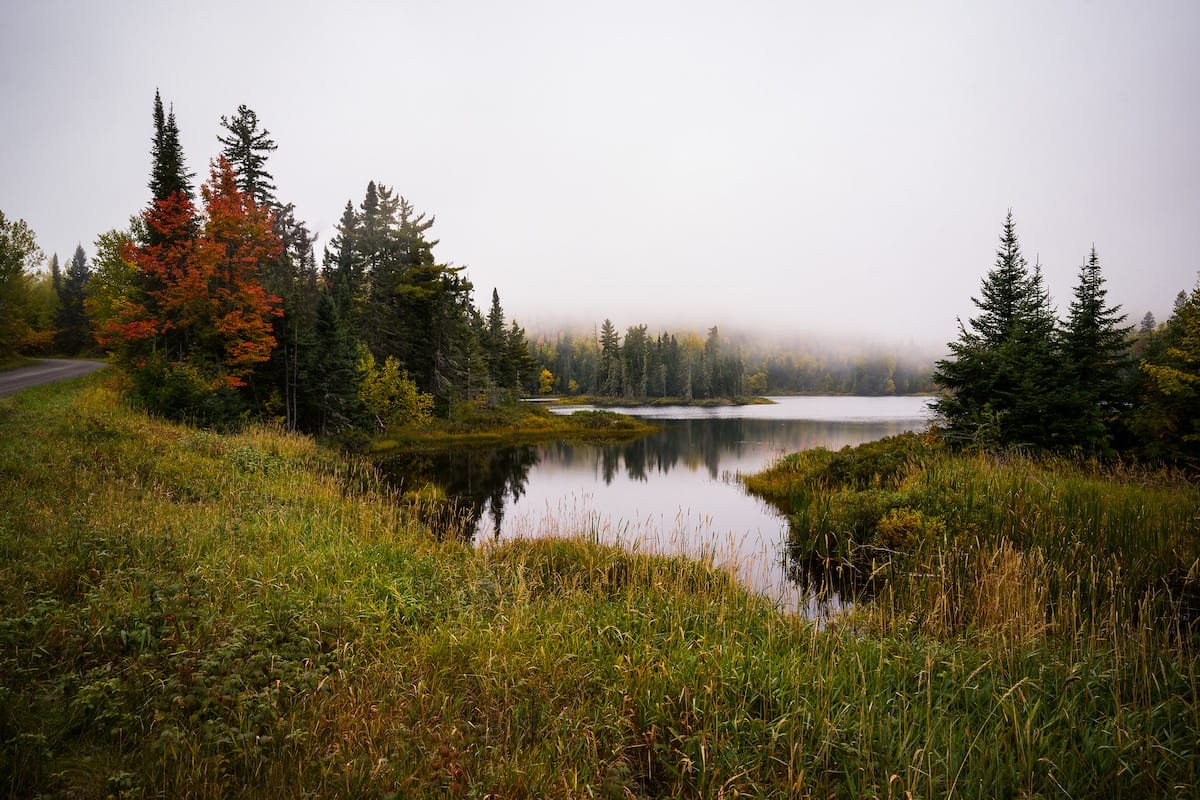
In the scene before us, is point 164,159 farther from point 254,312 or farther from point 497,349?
point 497,349

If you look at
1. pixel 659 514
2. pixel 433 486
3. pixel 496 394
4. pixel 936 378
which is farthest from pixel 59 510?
pixel 496 394

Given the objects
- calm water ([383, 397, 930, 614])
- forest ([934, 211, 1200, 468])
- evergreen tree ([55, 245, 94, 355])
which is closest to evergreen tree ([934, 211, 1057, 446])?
forest ([934, 211, 1200, 468])

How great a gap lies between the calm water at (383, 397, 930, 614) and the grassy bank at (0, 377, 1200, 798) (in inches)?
86.5

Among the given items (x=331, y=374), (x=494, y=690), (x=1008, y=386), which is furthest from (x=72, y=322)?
(x=1008, y=386)

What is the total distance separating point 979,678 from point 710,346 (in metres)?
126

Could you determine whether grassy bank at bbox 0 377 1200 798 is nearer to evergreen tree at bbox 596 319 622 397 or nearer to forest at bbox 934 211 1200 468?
forest at bbox 934 211 1200 468

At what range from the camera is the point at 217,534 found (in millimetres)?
7184

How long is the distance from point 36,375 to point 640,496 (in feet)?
98.4

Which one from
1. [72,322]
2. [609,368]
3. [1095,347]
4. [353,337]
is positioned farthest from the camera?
[609,368]

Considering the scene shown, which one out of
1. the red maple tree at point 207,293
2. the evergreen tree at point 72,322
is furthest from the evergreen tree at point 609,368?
the red maple tree at point 207,293

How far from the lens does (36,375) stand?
2389cm

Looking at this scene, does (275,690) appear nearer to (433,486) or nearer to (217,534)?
(217,534)

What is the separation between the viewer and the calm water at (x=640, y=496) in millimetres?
10656

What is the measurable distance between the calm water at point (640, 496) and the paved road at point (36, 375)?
14.2 metres
